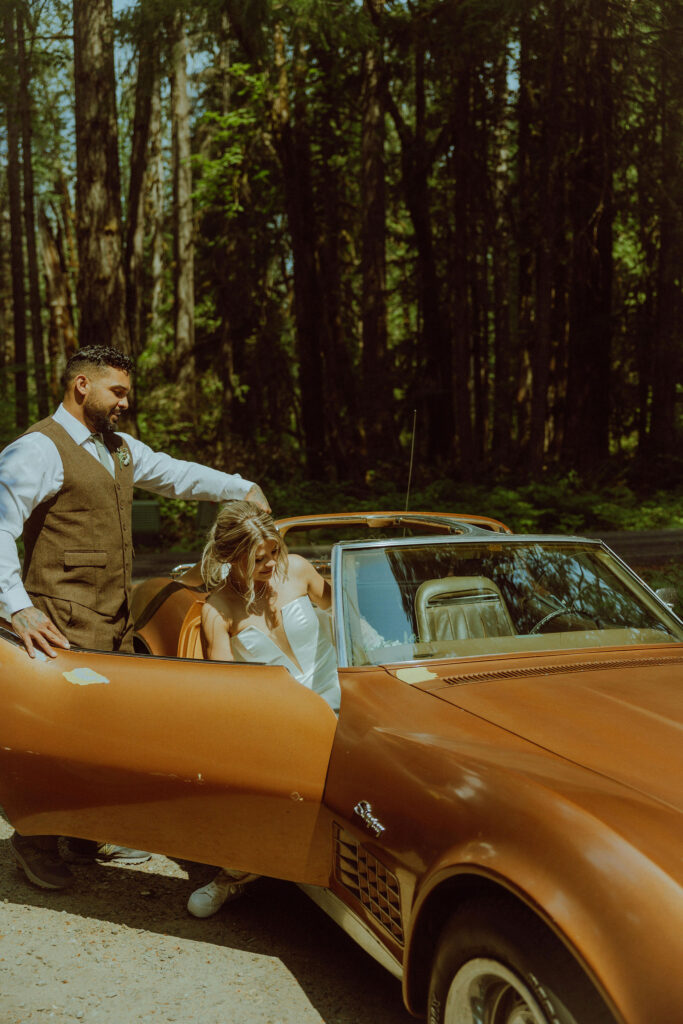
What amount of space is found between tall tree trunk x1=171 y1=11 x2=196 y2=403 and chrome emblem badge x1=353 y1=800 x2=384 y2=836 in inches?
829

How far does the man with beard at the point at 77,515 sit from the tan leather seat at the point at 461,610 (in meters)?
0.94

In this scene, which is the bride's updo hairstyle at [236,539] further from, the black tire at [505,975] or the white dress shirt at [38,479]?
the black tire at [505,975]

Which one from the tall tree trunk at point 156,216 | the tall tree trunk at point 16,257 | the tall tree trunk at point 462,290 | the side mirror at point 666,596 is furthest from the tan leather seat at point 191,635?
the tall tree trunk at point 156,216

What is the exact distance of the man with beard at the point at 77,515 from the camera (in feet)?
12.9

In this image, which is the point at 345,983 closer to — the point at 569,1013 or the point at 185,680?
the point at 185,680

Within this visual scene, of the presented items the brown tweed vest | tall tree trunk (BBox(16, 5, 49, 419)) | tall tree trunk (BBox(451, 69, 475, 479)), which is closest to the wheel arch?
the brown tweed vest

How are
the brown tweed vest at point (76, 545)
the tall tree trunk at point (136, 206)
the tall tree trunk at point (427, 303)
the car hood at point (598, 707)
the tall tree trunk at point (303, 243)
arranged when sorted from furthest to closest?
the tall tree trunk at point (427, 303)
the tall tree trunk at point (303, 243)
the tall tree trunk at point (136, 206)
the brown tweed vest at point (76, 545)
the car hood at point (598, 707)

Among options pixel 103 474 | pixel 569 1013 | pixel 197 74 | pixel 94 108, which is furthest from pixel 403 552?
pixel 197 74

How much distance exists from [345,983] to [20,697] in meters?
1.45

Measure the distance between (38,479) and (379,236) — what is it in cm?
1757

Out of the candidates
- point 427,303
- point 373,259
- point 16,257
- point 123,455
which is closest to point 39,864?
point 123,455

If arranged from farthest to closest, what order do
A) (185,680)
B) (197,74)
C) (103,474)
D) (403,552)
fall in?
(197,74), (103,474), (403,552), (185,680)

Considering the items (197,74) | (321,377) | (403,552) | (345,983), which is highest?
(197,74)

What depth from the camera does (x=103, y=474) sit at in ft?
13.9
